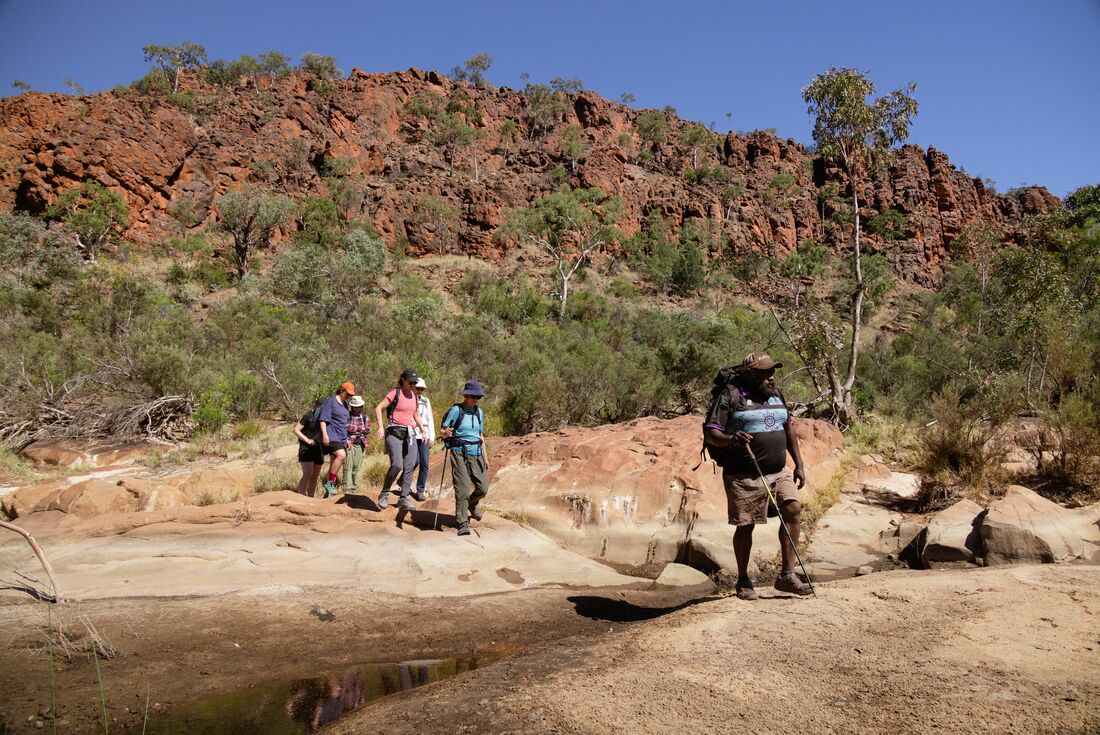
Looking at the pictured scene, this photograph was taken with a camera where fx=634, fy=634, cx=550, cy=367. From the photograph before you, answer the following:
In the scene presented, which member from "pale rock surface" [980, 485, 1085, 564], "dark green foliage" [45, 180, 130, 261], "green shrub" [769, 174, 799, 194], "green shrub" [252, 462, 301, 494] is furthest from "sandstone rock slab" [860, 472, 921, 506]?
"green shrub" [769, 174, 799, 194]

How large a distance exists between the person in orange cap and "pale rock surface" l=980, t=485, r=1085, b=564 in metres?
7.17

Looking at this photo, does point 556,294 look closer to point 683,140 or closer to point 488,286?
point 488,286

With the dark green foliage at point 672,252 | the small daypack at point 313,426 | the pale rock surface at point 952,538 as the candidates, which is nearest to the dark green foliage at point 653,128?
the dark green foliage at point 672,252

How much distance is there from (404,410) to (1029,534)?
652 cm

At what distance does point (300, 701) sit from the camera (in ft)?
11.7

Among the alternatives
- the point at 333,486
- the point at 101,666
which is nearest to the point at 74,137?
the point at 333,486

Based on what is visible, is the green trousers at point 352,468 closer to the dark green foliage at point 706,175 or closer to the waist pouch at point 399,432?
the waist pouch at point 399,432

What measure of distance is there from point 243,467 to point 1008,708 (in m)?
10.8

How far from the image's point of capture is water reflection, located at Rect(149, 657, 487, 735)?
3.23 meters

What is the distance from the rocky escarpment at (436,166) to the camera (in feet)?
128

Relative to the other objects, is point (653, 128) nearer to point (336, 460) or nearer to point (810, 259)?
point (810, 259)

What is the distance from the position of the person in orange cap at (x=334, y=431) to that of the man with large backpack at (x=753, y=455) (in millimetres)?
5073

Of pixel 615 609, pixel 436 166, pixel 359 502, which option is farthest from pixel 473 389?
pixel 436 166

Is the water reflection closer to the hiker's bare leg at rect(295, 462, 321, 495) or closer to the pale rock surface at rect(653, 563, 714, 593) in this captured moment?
the pale rock surface at rect(653, 563, 714, 593)
